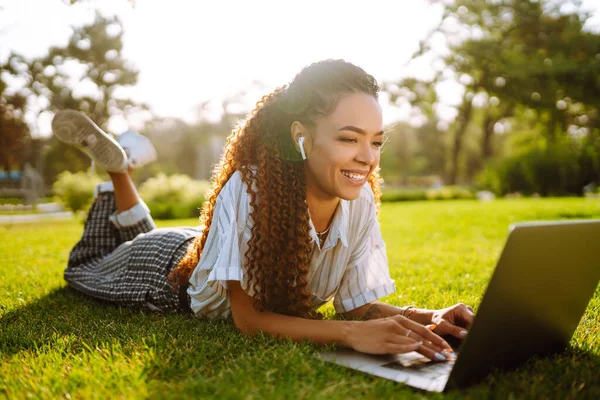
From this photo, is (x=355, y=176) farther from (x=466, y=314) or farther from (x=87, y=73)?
(x=87, y=73)

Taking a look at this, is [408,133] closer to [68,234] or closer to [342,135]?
[68,234]

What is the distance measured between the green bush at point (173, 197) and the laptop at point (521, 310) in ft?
42.9

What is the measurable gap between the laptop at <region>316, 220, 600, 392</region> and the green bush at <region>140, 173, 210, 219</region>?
13.1 meters

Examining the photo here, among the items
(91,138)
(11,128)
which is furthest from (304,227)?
(11,128)

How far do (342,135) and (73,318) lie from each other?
194 centimetres

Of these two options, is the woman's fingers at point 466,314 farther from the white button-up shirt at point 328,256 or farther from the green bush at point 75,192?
the green bush at point 75,192

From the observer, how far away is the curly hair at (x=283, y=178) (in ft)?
7.63

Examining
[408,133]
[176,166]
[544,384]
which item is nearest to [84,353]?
[544,384]

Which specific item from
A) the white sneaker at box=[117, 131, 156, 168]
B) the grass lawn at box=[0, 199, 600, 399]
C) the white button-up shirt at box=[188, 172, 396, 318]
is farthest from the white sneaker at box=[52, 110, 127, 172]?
the white button-up shirt at box=[188, 172, 396, 318]

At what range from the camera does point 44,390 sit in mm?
1822

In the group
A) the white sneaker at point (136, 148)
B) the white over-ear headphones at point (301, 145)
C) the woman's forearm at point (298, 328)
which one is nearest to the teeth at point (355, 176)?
the white over-ear headphones at point (301, 145)

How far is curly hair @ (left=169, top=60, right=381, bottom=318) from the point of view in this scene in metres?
2.33

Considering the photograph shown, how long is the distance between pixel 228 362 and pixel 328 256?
0.88 metres

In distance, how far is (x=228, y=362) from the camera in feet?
6.63
